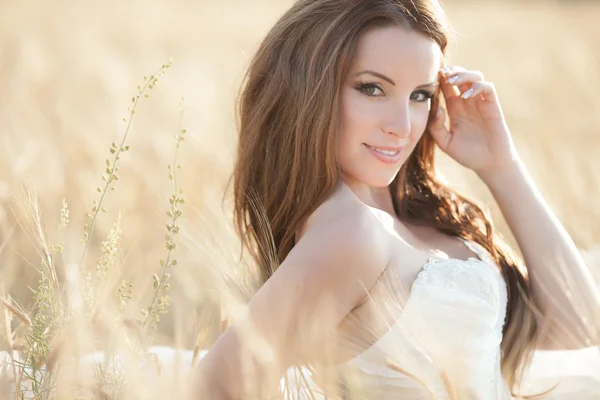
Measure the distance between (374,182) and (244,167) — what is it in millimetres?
381

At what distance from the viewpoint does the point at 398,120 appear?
2178 millimetres

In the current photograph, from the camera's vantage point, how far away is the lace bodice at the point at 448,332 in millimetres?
2090

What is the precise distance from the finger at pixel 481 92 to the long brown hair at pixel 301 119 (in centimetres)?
11

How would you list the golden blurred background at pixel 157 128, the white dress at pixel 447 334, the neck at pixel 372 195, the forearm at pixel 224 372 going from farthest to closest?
the golden blurred background at pixel 157 128, the neck at pixel 372 195, the white dress at pixel 447 334, the forearm at pixel 224 372

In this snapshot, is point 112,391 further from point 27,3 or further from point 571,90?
point 27,3

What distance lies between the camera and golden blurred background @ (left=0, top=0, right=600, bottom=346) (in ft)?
10.0

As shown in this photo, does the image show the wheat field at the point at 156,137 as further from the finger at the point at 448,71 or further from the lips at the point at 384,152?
the finger at the point at 448,71

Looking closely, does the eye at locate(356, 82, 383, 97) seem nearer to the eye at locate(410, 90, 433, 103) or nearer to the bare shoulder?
the eye at locate(410, 90, 433, 103)

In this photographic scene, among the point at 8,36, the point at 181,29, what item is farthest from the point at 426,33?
the point at 181,29

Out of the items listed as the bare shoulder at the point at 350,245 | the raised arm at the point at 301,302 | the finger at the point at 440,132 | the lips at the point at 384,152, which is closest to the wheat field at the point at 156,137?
the raised arm at the point at 301,302

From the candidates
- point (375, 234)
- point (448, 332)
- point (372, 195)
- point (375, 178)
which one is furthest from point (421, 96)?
point (448, 332)

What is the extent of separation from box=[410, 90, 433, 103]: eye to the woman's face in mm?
53

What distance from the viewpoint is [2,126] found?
4.05 metres

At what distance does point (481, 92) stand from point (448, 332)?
83 cm
